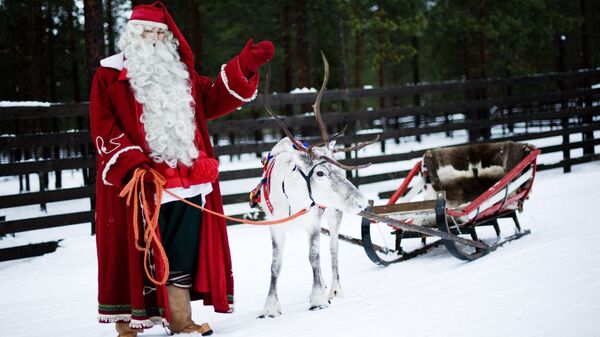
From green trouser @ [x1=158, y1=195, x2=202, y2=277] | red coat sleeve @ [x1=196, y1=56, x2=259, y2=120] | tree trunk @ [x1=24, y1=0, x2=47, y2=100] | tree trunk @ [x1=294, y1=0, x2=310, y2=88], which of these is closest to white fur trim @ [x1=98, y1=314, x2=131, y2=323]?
green trouser @ [x1=158, y1=195, x2=202, y2=277]

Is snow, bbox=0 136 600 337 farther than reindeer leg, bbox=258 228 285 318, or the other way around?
reindeer leg, bbox=258 228 285 318

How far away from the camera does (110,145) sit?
3.85m

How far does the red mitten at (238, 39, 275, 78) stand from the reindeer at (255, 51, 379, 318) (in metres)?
0.21

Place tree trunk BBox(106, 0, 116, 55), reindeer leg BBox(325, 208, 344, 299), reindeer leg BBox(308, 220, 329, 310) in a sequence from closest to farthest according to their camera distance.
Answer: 1. reindeer leg BBox(308, 220, 329, 310)
2. reindeer leg BBox(325, 208, 344, 299)
3. tree trunk BBox(106, 0, 116, 55)

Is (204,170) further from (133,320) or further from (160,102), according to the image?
(133,320)

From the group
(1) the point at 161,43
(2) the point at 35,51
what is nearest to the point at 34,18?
(2) the point at 35,51

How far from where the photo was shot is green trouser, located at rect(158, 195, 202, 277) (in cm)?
405

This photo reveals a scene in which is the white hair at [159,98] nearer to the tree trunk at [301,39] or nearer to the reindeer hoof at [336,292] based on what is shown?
the reindeer hoof at [336,292]

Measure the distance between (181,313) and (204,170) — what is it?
978 millimetres

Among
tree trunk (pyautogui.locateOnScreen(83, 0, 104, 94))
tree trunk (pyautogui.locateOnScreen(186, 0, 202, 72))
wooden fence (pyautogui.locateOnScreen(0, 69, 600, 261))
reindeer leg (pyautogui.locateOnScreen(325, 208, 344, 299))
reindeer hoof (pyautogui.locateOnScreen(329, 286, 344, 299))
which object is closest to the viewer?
reindeer hoof (pyautogui.locateOnScreen(329, 286, 344, 299))

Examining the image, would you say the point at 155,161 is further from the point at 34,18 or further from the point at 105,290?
the point at 34,18

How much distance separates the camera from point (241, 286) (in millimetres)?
5848

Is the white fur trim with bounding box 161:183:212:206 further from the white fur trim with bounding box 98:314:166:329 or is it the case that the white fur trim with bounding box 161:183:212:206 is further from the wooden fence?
the wooden fence

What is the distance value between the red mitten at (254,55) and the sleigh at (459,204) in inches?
55.9
